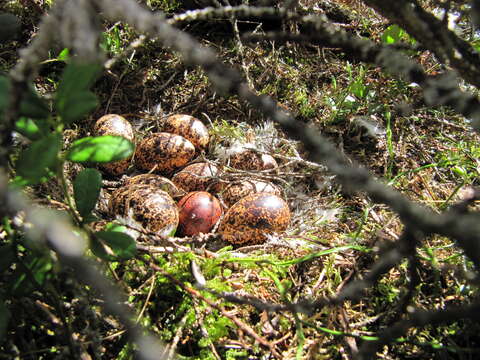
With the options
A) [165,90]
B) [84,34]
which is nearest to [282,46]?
[165,90]

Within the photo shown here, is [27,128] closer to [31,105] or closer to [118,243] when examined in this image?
[31,105]

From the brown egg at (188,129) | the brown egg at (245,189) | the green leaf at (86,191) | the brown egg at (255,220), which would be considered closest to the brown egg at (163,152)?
Answer: the brown egg at (188,129)

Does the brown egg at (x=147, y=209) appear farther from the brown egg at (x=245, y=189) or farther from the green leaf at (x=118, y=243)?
the green leaf at (x=118, y=243)

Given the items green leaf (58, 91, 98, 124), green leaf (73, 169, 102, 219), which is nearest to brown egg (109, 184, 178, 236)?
green leaf (73, 169, 102, 219)

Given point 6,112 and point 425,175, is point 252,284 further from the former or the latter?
point 425,175

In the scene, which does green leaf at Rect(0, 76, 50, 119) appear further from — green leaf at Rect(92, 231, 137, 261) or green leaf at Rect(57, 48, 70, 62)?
green leaf at Rect(57, 48, 70, 62)

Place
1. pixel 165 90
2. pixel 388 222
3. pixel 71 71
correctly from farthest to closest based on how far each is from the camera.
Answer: pixel 165 90 → pixel 388 222 → pixel 71 71
